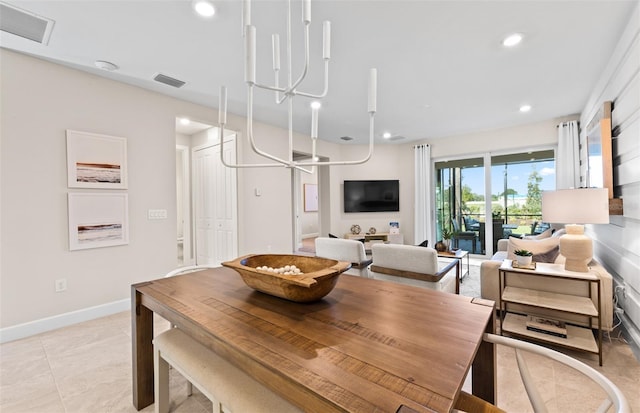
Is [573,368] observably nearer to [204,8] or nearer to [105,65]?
[204,8]

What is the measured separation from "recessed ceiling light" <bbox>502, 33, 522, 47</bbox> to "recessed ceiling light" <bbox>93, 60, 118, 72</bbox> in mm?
3557

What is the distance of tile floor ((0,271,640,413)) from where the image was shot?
5.48 ft

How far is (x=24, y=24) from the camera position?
6.75 feet

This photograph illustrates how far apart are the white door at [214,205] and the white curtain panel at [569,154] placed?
5.16 meters

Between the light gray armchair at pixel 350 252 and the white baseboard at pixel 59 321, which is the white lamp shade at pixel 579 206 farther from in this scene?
the white baseboard at pixel 59 321

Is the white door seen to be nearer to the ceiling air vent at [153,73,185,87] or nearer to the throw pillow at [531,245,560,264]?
the ceiling air vent at [153,73,185,87]

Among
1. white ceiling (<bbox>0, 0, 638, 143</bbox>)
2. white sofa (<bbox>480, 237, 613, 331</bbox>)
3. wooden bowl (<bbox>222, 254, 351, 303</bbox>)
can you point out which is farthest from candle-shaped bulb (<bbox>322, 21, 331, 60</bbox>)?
white sofa (<bbox>480, 237, 613, 331</bbox>)

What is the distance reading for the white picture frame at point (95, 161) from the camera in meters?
2.77

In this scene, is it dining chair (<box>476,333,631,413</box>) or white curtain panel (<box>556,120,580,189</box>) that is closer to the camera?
dining chair (<box>476,333,631,413</box>)

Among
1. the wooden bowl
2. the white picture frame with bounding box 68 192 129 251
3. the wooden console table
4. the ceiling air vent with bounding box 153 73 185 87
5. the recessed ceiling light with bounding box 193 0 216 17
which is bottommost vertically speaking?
the wooden console table

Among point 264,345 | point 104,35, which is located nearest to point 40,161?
point 104,35

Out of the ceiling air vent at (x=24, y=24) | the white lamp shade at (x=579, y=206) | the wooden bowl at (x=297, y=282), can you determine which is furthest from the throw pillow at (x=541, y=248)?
the ceiling air vent at (x=24, y=24)

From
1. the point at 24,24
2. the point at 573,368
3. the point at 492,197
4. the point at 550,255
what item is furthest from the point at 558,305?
the point at 24,24

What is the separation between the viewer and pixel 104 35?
219cm
